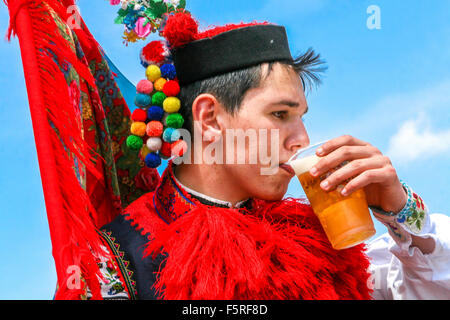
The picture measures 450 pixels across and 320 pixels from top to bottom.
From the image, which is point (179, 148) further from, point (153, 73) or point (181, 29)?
point (181, 29)

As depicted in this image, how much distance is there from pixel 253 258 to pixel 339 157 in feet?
1.34

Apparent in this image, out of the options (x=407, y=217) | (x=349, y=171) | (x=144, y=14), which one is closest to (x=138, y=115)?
(x=144, y=14)

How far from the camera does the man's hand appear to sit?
1.29 meters

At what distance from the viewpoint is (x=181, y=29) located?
1613 millimetres

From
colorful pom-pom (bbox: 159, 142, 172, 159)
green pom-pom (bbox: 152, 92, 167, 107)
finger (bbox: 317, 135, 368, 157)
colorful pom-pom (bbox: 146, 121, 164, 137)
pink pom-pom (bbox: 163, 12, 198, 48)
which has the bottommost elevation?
finger (bbox: 317, 135, 368, 157)

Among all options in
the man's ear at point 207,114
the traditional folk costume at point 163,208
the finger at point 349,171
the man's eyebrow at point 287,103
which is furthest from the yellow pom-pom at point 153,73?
the finger at point 349,171

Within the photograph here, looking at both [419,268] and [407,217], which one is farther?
[419,268]

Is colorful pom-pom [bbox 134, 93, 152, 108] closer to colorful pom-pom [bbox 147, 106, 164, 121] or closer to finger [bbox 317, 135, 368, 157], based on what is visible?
colorful pom-pom [bbox 147, 106, 164, 121]

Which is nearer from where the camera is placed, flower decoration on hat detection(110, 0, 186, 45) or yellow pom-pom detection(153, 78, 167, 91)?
yellow pom-pom detection(153, 78, 167, 91)

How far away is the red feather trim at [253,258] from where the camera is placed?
1.25 m

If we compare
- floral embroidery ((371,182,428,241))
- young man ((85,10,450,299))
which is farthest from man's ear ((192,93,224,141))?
floral embroidery ((371,182,428,241))
